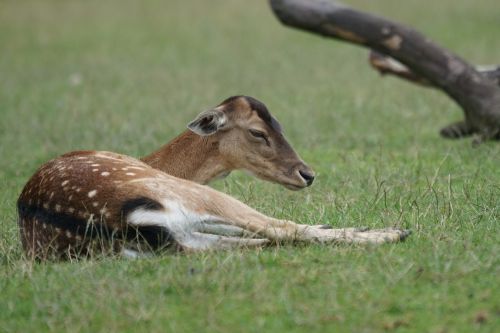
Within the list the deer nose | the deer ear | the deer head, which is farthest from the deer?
the deer nose

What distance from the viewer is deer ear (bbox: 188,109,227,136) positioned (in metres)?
6.43

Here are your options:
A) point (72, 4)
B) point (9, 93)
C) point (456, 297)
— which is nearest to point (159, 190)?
point (456, 297)

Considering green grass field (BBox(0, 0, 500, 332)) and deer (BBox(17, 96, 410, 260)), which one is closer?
green grass field (BBox(0, 0, 500, 332))

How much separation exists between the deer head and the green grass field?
0.87 ft

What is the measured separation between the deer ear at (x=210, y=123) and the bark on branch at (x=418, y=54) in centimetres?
314

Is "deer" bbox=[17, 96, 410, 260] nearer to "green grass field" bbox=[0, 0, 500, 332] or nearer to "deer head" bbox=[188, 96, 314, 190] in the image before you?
"green grass field" bbox=[0, 0, 500, 332]

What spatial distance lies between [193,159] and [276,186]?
1.38 metres

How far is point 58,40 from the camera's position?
2030 cm

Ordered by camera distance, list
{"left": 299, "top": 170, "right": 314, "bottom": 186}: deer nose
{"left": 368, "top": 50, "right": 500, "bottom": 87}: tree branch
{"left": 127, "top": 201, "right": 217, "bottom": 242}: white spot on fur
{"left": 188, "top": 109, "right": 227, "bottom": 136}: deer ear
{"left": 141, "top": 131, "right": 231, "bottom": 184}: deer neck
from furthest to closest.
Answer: {"left": 368, "top": 50, "right": 500, "bottom": 87}: tree branch, {"left": 141, "top": 131, "right": 231, "bottom": 184}: deer neck, {"left": 188, "top": 109, "right": 227, "bottom": 136}: deer ear, {"left": 299, "top": 170, "right": 314, "bottom": 186}: deer nose, {"left": 127, "top": 201, "right": 217, "bottom": 242}: white spot on fur

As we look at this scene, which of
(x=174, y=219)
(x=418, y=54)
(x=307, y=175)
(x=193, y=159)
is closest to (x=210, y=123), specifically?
(x=193, y=159)

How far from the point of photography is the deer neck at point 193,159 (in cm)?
658

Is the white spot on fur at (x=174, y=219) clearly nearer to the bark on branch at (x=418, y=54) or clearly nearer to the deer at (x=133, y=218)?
the deer at (x=133, y=218)

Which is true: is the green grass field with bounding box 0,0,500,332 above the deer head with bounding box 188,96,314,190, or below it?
below

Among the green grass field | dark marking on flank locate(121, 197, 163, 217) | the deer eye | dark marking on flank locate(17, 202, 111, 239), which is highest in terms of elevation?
dark marking on flank locate(121, 197, 163, 217)
